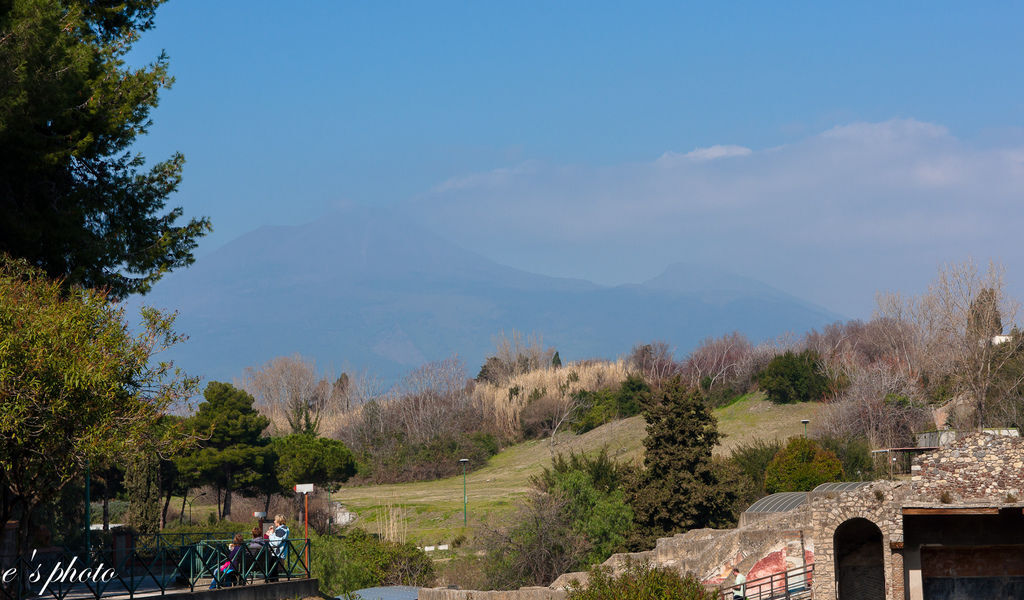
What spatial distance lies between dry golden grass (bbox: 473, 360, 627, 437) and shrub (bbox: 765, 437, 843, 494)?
140 feet

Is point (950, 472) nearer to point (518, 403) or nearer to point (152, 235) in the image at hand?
point (152, 235)

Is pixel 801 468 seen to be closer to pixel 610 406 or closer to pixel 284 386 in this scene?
pixel 610 406

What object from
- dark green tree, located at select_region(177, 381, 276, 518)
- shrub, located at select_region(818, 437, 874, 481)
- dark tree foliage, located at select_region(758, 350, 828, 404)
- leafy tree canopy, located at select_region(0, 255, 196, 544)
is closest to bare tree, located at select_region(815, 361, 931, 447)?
shrub, located at select_region(818, 437, 874, 481)

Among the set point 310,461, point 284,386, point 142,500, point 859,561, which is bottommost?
point 859,561

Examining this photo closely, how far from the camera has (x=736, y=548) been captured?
99.0ft

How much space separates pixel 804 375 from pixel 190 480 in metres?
42.1

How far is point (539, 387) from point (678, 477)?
52.6 m

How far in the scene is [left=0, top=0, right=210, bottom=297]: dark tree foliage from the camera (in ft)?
62.0

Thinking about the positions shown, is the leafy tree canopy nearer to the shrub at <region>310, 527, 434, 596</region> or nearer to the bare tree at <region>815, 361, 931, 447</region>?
the shrub at <region>310, 527, 434, 596</region>

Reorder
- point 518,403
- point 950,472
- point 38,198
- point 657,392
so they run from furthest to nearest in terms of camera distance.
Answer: point 518,403
point 657,392
point 950,472
point 38,198

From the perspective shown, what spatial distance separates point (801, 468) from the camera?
152 feet

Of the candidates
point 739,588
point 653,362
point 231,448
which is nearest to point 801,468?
point 739,588

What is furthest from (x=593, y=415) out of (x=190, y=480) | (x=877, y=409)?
(x=190, y=480)

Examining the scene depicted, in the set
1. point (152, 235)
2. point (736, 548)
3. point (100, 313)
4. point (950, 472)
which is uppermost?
point (152, 235)
